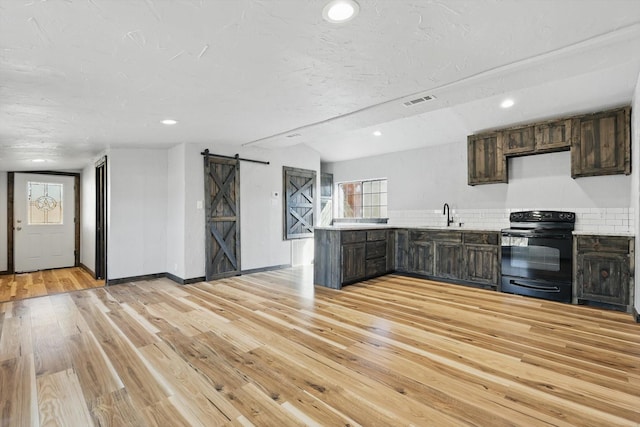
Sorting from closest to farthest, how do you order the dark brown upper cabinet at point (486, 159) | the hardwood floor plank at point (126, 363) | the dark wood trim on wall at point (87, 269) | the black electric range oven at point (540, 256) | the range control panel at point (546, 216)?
1. the hardwood floor plank at point (126, 363)
2. the black electric range oven at point (540, 256)
3. the range control panel at point (546, 216)
4. the dark brown upper cabinet at point (486, 159)
5. the dark wood trim on wall at point (87, 269)

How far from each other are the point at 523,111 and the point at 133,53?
15.4 ft

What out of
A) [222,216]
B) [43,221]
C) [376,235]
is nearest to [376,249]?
[376,235]

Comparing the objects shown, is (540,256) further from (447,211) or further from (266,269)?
(266,269)

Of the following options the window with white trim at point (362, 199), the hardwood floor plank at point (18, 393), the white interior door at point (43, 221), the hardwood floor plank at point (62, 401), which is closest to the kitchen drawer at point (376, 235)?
the window with white trim at point (362, 199)

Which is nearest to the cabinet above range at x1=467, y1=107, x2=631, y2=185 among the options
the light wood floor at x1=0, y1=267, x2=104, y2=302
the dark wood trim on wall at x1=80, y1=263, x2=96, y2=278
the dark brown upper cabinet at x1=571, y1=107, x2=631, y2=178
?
the dark brown upper cabinet at x1=571, y1=107, x2=631, y2=178

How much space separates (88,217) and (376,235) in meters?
5.99

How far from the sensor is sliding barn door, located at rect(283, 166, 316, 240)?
6.52 meters

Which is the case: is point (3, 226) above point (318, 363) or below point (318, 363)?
above

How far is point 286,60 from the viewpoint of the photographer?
242 cm

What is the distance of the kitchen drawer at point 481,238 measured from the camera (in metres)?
4.68

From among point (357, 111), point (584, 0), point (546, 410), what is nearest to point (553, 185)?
point (357, 111)

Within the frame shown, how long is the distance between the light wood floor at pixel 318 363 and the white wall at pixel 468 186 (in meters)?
1.67

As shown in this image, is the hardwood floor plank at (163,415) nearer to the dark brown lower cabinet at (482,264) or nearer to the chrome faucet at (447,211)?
the dark brown lower cabinet at (482,264)

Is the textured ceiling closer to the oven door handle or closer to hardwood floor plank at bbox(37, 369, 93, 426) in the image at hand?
hardwood floor plank at bbox(37, 369, 93, 426)
